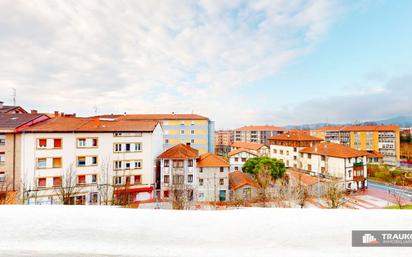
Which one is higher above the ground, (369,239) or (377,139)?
(377,139)

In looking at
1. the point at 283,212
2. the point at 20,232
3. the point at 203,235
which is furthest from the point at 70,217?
the point at 283,212

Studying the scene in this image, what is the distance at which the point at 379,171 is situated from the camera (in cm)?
2323

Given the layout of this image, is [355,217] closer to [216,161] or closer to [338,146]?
[216,161]

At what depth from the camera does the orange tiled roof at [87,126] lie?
14.0m

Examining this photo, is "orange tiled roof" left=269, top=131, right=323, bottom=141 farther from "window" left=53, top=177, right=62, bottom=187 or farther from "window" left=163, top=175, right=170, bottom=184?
"window" left=53, top=177, right=62, bottom=187

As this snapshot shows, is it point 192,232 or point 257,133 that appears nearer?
point 192,232

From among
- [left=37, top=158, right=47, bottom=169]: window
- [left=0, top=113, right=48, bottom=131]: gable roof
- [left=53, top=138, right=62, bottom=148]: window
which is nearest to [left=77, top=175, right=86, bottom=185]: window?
[left=37, top=158, right=47, bottom=169]: window

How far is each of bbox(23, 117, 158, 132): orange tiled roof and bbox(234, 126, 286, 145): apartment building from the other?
3853 centimetres

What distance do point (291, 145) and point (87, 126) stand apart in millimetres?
26072

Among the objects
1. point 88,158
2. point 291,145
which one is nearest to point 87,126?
point 88,158

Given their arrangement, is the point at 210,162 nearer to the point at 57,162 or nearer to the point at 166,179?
the point at 166,179

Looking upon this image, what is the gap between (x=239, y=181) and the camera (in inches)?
658

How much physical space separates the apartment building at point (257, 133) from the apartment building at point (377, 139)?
1388 centimetres

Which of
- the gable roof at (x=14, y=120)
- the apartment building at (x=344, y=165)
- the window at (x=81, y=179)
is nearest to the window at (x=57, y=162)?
the window at (x=81, y=179)
